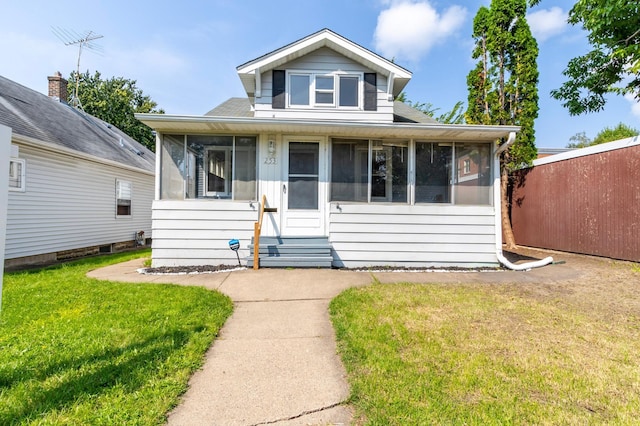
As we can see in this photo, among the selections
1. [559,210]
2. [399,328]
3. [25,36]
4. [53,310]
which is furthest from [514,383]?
[25,36]

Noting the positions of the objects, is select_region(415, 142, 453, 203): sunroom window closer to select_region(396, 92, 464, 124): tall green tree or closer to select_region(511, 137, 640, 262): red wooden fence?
select_region(511, 137, 640, 262): red wooden fence

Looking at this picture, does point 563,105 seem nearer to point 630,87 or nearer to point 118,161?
point 630,87

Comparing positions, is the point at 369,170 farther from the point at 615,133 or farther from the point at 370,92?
the point at 615,133

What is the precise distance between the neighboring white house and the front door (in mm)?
6386

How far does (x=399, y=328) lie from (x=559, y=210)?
28.4 feet

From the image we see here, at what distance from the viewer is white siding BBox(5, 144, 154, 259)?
7965 millimetres

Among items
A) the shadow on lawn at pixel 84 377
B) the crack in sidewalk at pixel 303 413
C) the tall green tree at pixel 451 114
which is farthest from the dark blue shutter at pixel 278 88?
the tall green tree at pixel 451 114

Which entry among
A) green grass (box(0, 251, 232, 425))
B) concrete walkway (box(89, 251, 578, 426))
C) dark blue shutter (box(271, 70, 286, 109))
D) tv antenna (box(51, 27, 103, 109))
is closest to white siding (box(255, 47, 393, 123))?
dark blue shutter (box(271, 70, 286, 109))

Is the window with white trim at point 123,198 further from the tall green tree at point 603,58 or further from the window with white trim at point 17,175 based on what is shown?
the tall green tree at point 603,58

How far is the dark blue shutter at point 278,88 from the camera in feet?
25.6

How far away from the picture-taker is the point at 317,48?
25.7ft

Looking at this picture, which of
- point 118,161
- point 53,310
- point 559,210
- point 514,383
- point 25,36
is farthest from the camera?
point 118,161

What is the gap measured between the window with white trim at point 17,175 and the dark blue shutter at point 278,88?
6.61 meters

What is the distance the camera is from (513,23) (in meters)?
9.82
